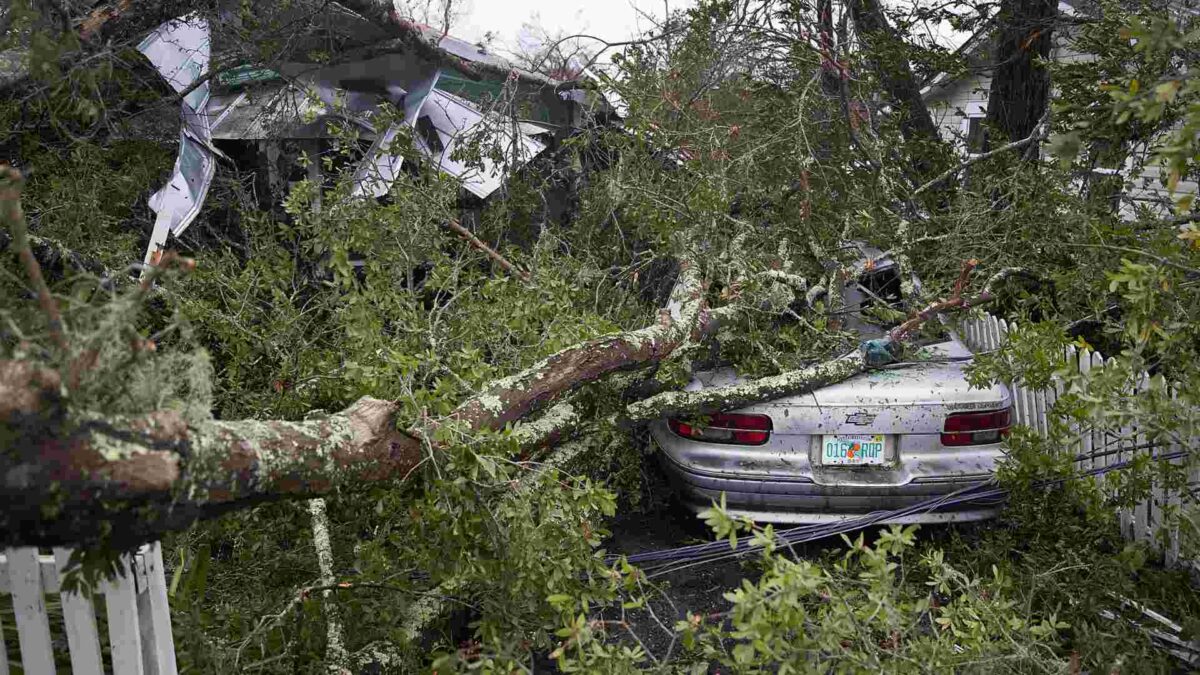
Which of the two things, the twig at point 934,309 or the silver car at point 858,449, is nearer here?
the silver car at point 858,449

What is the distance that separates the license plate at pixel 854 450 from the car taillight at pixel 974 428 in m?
0.36

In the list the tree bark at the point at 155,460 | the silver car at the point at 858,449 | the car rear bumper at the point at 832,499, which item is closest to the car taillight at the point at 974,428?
the silver car at the point at 858,449

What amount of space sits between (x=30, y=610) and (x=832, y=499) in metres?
3.52

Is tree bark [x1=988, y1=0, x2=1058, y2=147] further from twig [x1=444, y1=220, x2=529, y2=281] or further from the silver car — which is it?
twig [x1=444, y1=220, x2=529, y2=281]

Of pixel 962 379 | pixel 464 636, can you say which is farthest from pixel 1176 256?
pixel 464 636

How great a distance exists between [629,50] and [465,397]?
375 centimetres

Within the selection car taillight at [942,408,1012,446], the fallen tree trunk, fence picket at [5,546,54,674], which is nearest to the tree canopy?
the fallen tree trunk

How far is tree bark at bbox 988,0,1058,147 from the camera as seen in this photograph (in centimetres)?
700

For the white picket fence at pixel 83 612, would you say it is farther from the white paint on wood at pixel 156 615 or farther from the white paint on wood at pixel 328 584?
the white paint on wood at pixel 328 584

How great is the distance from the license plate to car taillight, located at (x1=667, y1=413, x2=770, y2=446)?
12.7 inches

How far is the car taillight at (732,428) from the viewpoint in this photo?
4.55 m

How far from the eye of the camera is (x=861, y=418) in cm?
441

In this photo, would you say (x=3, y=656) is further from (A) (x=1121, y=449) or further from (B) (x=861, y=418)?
(A) (x=1121, y=449)

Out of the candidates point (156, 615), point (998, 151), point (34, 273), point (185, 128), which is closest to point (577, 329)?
Result: point (156, 615)
